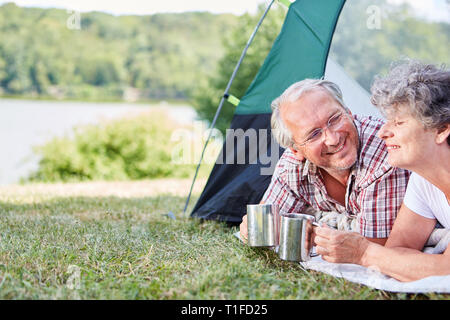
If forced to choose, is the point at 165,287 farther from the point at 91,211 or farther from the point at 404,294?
the point at 91,211

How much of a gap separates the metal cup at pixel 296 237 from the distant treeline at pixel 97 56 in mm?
14311

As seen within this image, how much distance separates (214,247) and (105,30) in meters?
20.4

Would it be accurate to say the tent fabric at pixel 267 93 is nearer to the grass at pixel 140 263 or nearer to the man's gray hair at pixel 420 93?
the grass at pixel 140 263

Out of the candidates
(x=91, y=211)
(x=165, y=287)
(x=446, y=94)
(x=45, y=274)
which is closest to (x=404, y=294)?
(x=446, y=94)

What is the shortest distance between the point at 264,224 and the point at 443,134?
29.9 inches

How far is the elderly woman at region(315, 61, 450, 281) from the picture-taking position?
1546 millimetres

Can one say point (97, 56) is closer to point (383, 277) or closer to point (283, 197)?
point (283, 197)

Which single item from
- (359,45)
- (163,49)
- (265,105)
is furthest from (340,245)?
(163,49)

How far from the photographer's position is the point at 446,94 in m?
1.55

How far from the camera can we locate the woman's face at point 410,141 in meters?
1.57

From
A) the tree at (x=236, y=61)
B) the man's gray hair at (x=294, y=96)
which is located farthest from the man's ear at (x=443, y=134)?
the tree at (x=236, y=61)

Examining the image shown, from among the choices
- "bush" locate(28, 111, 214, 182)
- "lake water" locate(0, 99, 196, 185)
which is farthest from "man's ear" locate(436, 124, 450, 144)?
"lake water" locate(0, 99, 196, 185)

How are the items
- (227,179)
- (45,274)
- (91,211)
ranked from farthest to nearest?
(91,211) → (227,179) → (45,274)
